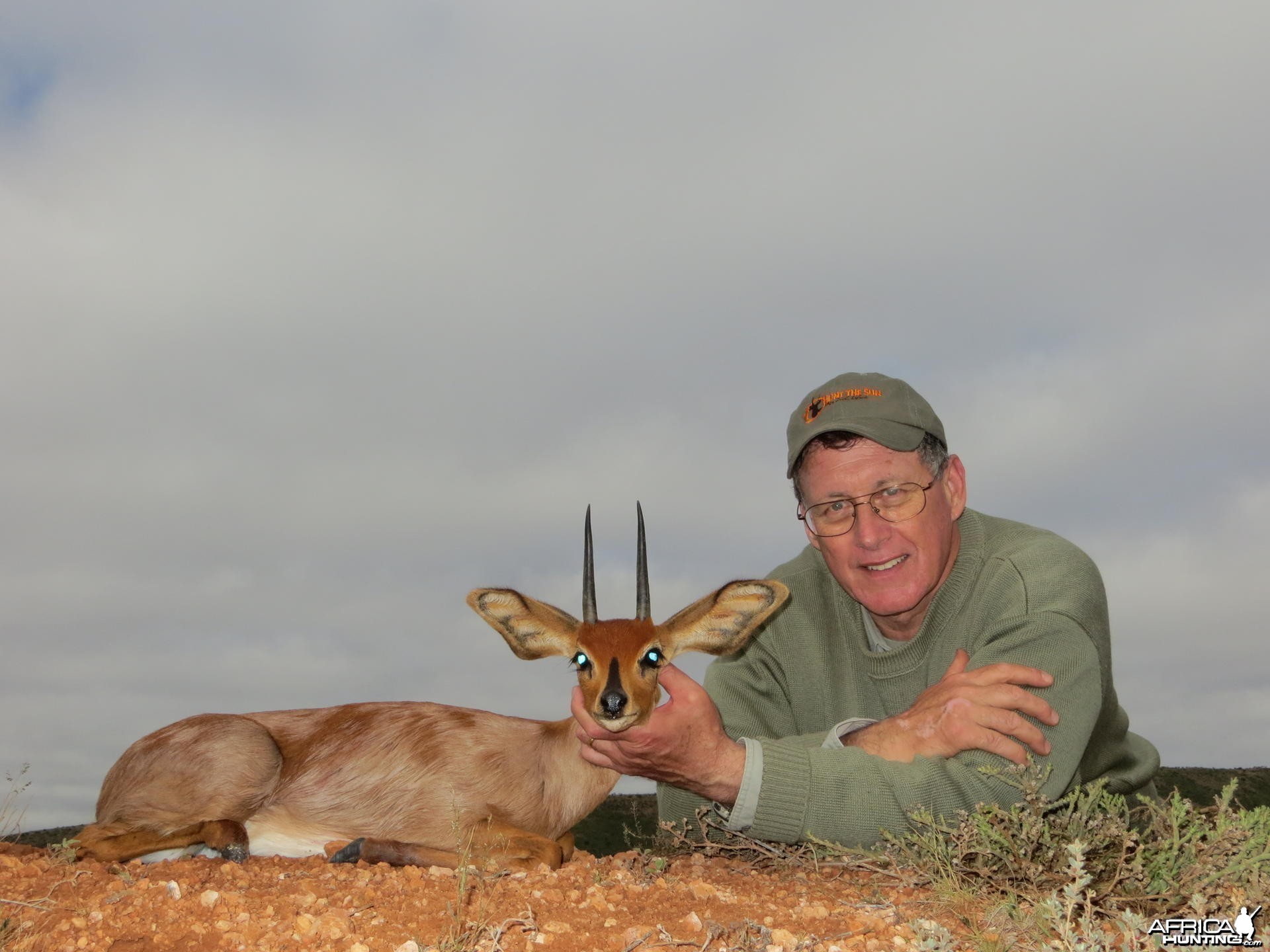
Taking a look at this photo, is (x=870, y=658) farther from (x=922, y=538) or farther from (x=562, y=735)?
(x=562, y=735)

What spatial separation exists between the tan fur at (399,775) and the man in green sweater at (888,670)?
2.40ft

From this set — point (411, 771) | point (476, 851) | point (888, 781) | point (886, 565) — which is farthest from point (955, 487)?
point (411, 771)

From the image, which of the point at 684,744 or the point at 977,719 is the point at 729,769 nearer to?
the point at 684,744

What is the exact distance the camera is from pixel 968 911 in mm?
5336

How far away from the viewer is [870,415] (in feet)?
24.1

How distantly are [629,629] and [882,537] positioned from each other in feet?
5.96

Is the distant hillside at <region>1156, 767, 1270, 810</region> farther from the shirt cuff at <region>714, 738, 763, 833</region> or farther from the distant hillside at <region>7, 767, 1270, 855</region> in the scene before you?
the shirt cuff at <region>714, 738, 763, 833</region>

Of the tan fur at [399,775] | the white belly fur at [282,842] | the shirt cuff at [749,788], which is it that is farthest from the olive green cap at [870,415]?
the white belly fur at [282,842]

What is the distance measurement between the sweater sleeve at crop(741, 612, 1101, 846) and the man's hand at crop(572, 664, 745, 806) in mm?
228

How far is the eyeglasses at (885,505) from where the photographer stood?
7.39 meters

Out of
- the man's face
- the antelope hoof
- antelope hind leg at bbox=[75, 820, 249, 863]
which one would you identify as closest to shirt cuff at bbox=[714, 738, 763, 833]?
the man's face

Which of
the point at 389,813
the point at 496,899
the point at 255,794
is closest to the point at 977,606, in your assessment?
the point at 496,899

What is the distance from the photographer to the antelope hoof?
24.9 ft

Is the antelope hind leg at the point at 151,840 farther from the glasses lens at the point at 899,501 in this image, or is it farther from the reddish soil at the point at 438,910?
the glasses lens at the point at 899,501
